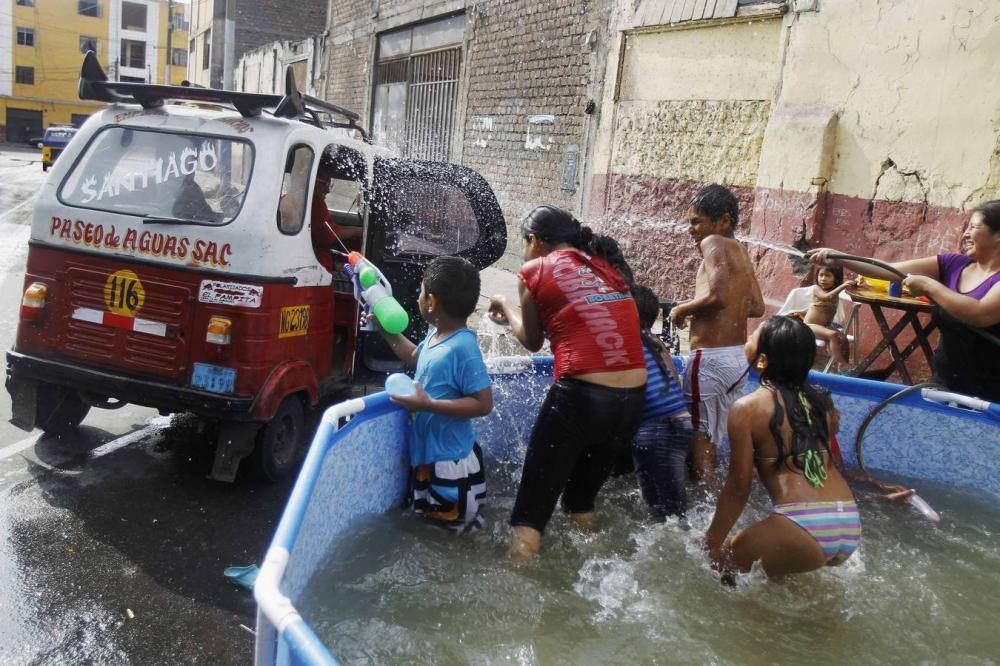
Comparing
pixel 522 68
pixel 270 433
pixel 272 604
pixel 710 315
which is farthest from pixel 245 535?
pixel 522 68

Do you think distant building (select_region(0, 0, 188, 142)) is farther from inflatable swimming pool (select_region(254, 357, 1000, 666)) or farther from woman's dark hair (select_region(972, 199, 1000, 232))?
woman's dark hair (select_region(972, 199, 1000, 232))

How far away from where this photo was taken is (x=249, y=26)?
28781mm

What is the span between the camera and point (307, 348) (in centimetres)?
439

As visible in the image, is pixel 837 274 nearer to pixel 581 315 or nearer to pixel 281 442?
pixel 581 315

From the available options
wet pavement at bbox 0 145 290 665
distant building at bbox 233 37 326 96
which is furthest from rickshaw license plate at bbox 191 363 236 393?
distant building at bbox 233 37 326 96

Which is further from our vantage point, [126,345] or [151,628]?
[126,345]

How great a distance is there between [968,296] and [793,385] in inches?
61.2

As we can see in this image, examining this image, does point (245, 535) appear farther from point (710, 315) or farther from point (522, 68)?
point (522, 68)

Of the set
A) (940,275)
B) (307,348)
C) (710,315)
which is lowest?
(307,348)

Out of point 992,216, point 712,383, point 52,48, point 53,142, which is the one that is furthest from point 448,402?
point 52,48

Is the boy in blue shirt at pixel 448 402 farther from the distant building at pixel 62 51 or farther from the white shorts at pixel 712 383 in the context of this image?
the distant building at pixel 62 51

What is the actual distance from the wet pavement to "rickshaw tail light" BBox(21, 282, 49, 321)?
2.73ft

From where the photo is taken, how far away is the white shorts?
402 centimetres

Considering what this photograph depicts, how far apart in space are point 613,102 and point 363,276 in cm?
705
